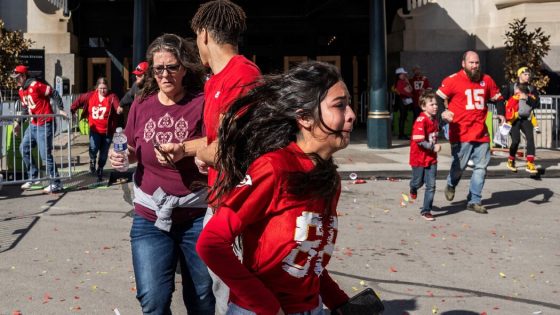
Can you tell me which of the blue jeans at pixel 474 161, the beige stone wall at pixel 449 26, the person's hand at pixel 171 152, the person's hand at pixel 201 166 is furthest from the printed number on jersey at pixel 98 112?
the beige stone wall at pixel 449 26

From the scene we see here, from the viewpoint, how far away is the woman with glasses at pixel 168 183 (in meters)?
3.94

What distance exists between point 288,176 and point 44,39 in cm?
2327

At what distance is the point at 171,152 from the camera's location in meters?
3.91

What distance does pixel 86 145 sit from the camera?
1950cm

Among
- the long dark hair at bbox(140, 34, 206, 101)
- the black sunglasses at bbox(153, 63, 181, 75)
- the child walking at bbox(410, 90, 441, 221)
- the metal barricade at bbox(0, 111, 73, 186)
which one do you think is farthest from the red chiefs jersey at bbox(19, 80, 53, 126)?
the black sunglasses at bbox(153, 63, 181, 75)

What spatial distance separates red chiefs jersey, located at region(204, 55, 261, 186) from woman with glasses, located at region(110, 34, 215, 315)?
5.6 inches

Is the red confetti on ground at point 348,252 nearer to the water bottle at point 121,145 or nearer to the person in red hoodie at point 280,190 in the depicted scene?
the water bottle at point 121,145

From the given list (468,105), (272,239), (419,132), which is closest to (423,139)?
(419,132)

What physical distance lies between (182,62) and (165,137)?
0.46m

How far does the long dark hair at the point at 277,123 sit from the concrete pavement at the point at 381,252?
3189 millimetres

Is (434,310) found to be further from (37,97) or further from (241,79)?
(37,97)

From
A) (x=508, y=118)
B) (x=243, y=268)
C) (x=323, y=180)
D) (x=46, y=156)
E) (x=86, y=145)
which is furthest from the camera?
(x=86, y=145)

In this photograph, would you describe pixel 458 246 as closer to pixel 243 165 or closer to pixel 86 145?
pixel 243 165

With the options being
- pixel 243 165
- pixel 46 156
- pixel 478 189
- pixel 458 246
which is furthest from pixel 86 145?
pixel 243 165
